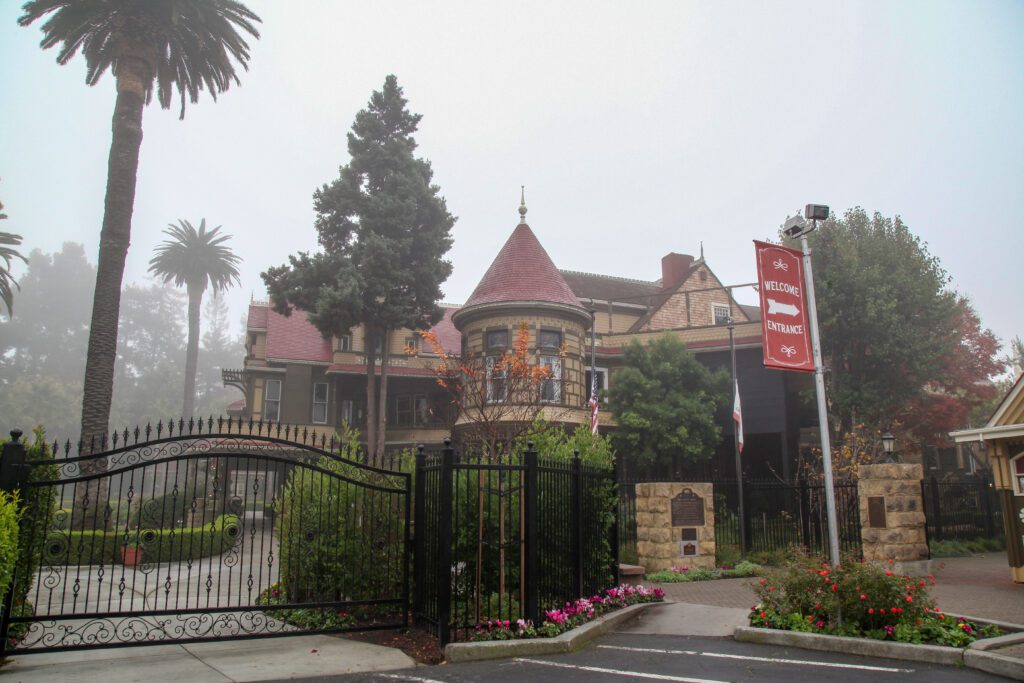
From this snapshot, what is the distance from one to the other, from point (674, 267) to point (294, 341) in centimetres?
1968

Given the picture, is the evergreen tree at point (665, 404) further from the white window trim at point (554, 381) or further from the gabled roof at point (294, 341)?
the gabled roof at point (294, 341)

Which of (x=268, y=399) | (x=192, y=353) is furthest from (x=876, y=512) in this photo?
(x=192, y=353)

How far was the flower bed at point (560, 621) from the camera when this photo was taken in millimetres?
8656

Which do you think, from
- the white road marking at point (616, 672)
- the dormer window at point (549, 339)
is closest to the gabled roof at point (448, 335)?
the dormer window at point (549, 339)

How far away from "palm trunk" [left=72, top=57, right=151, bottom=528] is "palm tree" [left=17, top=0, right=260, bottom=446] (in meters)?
0.03

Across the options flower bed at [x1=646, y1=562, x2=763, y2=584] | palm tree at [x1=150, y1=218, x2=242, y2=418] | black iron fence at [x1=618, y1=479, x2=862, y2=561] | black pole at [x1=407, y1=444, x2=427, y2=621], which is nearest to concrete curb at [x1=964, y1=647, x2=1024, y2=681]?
black pole at [x1=407, y1=444, x2=427, y2=621]

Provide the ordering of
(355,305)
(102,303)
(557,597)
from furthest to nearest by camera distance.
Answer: (355,305) < (102,303) < (557,597)

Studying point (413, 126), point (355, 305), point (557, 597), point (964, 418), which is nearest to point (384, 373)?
point (355, 305)

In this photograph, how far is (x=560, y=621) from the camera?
903 cm

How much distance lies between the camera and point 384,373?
31.2 meters

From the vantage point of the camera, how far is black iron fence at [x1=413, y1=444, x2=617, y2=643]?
8828 millimetres

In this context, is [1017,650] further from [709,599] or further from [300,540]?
[300,540]

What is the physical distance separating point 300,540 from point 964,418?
30.5m

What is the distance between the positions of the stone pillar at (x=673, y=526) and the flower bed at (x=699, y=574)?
29cm
